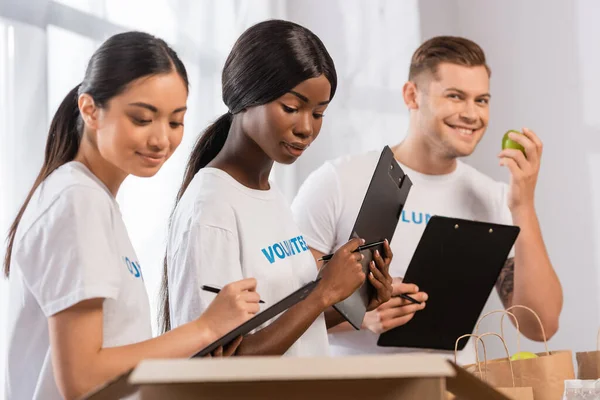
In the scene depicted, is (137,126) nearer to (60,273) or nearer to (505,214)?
(60,273)

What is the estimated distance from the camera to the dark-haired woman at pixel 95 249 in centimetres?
90

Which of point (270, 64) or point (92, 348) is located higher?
point (270, 64)

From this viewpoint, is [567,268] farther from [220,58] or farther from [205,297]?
[205,297]

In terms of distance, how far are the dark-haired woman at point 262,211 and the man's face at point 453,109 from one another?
0.57 m

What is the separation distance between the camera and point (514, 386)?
48.5 inches

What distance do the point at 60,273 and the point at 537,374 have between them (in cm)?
77

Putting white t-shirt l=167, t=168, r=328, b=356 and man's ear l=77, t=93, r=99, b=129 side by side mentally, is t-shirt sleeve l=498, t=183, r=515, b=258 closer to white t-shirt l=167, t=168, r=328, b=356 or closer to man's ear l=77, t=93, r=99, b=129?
white t-shirt l=167, t=168, r=328, b=356

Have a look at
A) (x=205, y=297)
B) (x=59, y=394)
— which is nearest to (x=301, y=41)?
(x=205, y=297)

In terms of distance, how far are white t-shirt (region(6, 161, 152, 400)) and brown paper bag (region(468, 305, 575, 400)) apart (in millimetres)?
586

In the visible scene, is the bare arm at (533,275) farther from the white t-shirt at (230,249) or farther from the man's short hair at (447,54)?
the white t-shirt at (230,249)

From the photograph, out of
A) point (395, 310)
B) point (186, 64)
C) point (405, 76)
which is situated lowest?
point (395, 310)

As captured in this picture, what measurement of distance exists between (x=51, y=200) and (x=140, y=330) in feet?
0.68

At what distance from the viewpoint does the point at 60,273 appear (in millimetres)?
907

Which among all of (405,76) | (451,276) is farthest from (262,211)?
(405,76)
